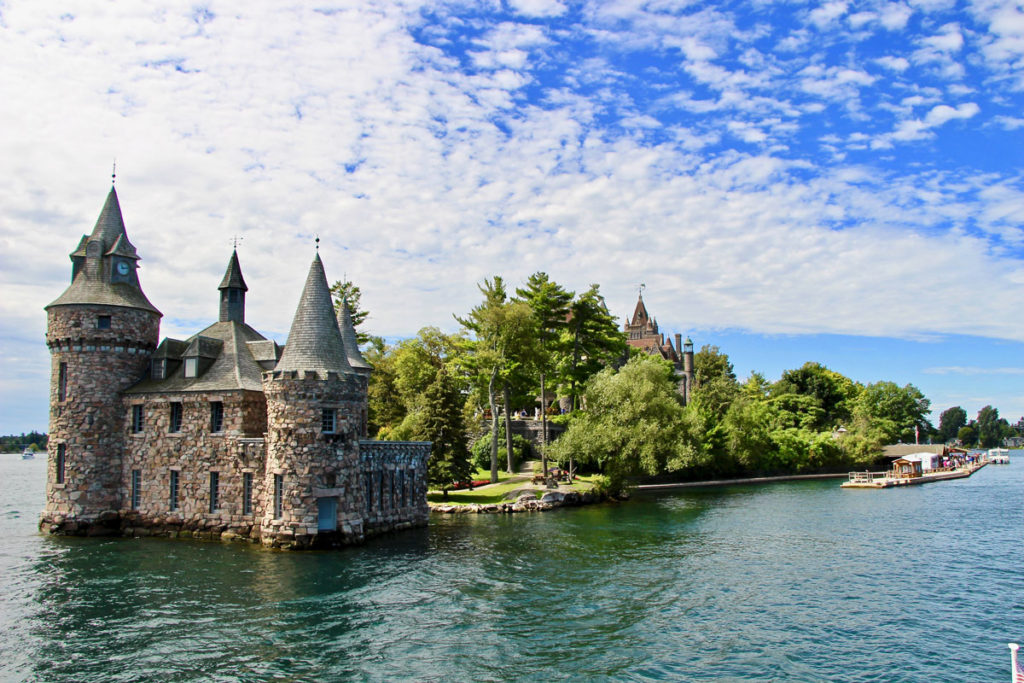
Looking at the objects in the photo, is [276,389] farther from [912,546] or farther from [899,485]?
[899,485]

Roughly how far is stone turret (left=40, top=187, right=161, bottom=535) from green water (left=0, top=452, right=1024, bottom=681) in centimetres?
200

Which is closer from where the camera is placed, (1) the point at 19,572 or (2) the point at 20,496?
(1) the point at 19,572

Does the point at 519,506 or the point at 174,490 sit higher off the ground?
the point at 174,490

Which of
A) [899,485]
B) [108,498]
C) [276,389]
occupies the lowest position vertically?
[899,485]

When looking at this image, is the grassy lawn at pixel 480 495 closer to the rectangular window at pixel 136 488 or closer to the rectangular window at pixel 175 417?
the rectangular window at pixel 175 417

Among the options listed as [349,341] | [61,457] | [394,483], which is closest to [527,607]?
[394,483]

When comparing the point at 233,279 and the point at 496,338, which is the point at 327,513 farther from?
the point at 496,338

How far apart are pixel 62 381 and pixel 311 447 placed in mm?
15197

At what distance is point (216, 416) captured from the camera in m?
34.4

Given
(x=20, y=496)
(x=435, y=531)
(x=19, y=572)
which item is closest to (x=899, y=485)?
(x=435, y=531)

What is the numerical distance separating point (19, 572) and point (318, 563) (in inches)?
447

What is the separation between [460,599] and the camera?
23.0m

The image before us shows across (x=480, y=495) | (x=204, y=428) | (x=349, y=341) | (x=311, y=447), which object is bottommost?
(x=480, y=495)

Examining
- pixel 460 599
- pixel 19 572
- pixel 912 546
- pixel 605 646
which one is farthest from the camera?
pixel 912 546
